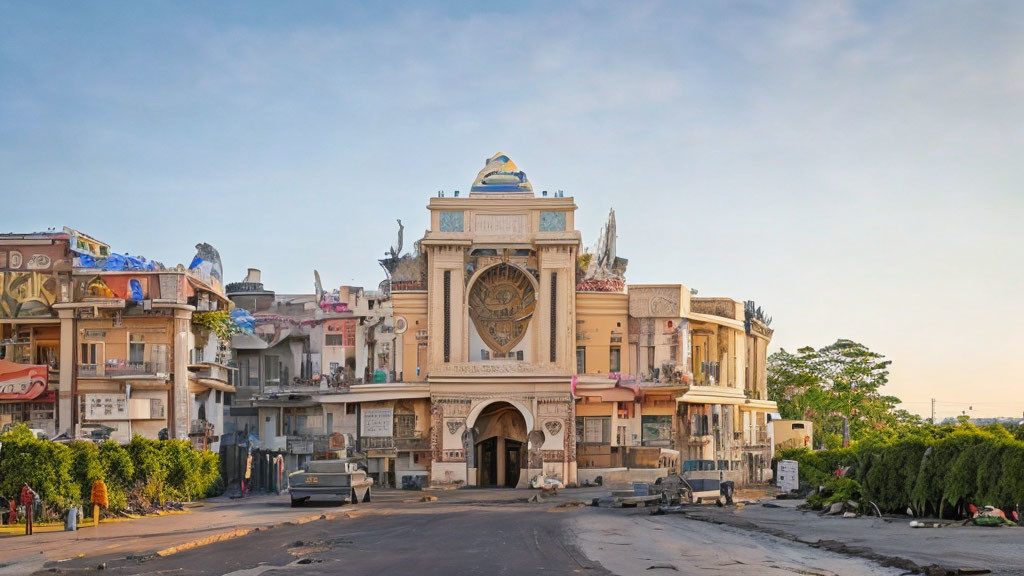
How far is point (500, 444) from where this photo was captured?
213ft

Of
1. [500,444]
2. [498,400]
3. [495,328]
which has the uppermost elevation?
[495,328]

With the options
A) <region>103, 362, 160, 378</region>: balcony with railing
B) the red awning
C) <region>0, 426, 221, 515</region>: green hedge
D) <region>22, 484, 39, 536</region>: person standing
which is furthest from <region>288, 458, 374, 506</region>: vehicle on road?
the red awning

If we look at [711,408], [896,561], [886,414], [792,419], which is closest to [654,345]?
[711,408]

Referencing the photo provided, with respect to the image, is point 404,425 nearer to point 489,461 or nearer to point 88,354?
point 489,461

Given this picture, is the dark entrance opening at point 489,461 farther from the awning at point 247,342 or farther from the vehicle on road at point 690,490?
the vehicle on road at point 690,490

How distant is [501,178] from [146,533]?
37807 mm

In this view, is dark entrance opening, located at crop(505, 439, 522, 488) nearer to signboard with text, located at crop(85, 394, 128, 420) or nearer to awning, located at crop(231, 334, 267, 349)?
awning, located at crop(231, 334, 267, 349)

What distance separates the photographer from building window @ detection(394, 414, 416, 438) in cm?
6341

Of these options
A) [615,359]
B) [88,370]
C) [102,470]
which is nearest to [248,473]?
[88,370]

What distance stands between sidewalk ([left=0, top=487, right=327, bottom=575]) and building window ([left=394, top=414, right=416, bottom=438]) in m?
17.8

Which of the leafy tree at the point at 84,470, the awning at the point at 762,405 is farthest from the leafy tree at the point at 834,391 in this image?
the leafy tree at the point at 84,470

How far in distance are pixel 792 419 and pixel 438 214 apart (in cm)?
3609

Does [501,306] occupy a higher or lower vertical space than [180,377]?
higher

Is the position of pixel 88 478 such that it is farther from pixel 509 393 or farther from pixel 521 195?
pixel 521 195
